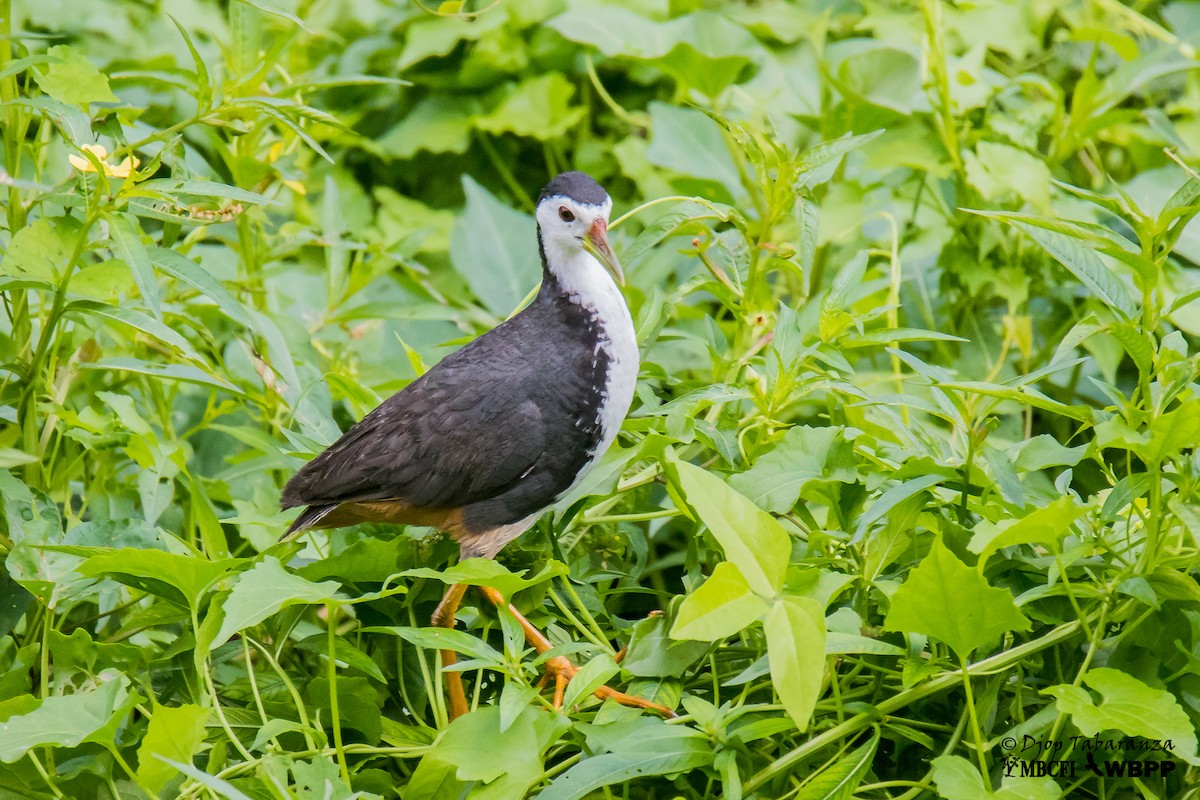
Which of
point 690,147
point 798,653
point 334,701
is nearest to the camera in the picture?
point 798,653

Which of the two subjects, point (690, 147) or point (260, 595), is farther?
point (690, 147)

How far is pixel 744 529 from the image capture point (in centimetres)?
166

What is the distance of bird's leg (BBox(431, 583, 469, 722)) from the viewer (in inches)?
83.1

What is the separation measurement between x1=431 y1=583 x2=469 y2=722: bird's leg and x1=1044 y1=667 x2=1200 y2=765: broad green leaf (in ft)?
3.22

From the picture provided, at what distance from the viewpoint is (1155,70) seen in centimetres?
324

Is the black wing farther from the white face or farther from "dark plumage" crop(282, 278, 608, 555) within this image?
the white face

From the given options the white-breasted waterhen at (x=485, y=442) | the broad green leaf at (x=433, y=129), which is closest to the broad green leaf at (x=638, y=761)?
the white-breasted waterhen at (x=485, y=442)

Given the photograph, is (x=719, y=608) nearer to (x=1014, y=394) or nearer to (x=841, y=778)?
(x=841, y=778)

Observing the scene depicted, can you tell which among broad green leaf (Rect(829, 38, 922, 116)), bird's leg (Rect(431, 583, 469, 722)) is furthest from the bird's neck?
broad green leaf (Rect(829, 38, 922, 116))

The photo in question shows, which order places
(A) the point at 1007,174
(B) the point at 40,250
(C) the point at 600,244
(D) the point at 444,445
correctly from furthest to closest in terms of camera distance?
(A) the point at 1007,174
(C) the point at 600,244
(D) the point at 444,445
(B) the point at 40,250

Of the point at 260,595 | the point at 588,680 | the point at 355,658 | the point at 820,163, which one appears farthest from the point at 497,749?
the point at 820,163

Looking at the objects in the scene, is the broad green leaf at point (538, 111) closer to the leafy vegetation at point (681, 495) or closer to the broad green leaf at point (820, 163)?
the leafy vegetation at point (681, 495)

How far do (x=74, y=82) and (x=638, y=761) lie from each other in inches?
61.3

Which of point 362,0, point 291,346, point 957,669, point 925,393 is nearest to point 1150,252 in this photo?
point 957,669
